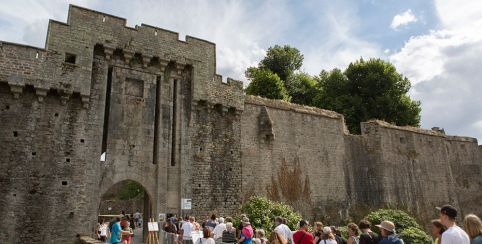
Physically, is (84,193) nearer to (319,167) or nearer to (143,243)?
(143,243)

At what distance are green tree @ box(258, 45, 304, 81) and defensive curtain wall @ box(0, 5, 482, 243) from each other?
590 inches

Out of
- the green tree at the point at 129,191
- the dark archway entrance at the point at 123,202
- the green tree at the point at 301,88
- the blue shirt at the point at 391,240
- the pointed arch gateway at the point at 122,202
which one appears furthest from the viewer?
the green tree at the point at 301,88

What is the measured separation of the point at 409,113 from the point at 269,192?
67.3ft

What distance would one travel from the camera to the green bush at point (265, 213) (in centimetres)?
1581

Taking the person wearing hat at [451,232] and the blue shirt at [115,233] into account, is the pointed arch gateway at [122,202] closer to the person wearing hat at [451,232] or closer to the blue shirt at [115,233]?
the blue shirt at [115,233]

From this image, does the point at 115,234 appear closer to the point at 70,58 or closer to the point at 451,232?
the point at 70,58

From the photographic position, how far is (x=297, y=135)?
2091cm

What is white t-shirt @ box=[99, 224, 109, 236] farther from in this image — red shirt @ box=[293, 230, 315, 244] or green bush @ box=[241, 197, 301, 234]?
red shirt @ box=[293, 230, 315, 244]

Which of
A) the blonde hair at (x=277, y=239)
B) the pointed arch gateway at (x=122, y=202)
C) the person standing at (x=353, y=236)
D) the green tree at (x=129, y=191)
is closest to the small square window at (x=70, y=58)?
the blonde hair at (x=277, y=239)

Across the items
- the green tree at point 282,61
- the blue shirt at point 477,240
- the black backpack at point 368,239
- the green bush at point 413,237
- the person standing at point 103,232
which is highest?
the green tree at point 282,61

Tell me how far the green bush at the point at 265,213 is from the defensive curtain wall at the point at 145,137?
0.81 m

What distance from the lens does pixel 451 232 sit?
4.95m

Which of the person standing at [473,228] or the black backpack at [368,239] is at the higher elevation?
the person standing at [473,228]

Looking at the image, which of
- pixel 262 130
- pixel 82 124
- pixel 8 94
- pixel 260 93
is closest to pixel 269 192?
pixel 262 130
